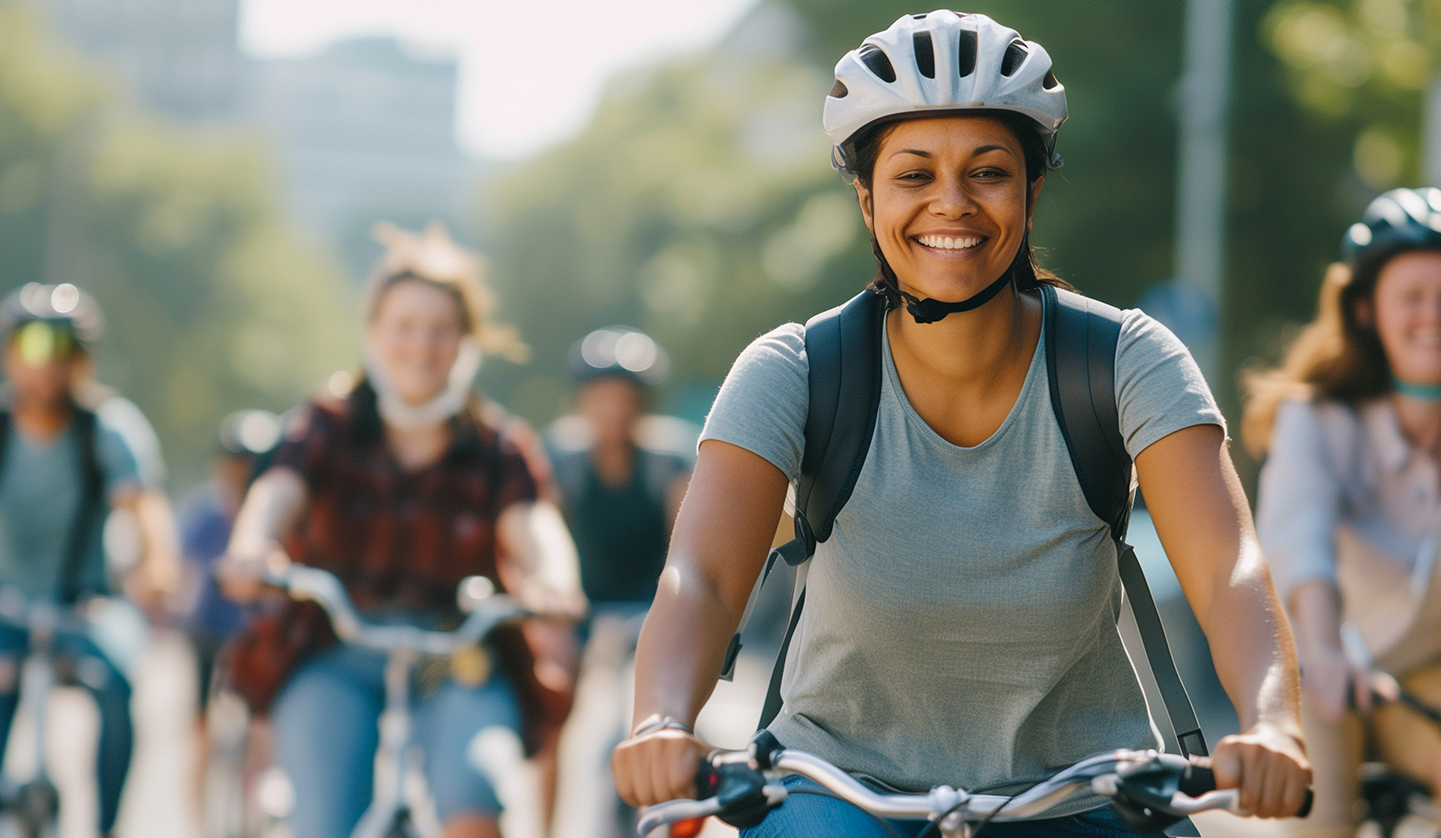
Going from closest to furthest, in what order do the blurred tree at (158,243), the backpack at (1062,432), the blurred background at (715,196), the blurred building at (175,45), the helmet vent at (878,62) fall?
the backpack at (1062,432) → the helmet vent at (878,62) → the blurred background at (715,196) → the blurred tree at (158,243) → the blurred building at (175,45)

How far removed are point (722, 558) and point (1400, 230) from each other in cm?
257

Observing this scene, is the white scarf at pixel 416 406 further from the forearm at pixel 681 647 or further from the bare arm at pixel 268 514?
the forearm at pixel 681 647

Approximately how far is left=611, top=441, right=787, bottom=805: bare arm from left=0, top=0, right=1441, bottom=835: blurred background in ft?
5.75

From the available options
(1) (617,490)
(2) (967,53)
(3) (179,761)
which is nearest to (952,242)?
(2) (967,53)

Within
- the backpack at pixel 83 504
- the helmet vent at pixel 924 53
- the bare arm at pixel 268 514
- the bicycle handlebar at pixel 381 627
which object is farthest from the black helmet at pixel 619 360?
the helmet vent at pixel 924 53

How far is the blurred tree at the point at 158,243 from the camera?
1524 inches

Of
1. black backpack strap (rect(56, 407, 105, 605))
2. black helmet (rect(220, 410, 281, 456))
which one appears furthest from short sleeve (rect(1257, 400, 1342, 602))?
black helmet (rect(220, 410, 281, 456))

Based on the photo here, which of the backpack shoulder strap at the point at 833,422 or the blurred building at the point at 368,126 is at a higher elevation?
the blurred building at the point at 368,126

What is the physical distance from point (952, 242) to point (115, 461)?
469 cm

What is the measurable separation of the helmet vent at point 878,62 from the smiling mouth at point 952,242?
0.97 ft

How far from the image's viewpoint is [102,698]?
20.1ft

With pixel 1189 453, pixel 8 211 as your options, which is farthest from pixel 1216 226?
pixel 8 211

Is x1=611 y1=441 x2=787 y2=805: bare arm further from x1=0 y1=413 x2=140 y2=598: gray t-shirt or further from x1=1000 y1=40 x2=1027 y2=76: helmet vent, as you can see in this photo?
x1=0 y1=413 x2=140 y2=598: gray t-shirt

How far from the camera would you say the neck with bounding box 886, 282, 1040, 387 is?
2.73 meters
